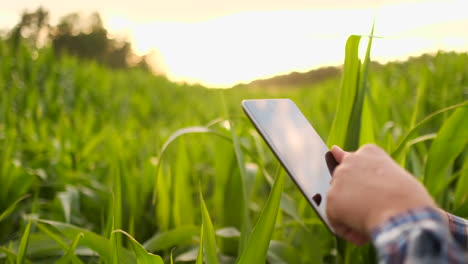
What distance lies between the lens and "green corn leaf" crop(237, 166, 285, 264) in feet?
2.52

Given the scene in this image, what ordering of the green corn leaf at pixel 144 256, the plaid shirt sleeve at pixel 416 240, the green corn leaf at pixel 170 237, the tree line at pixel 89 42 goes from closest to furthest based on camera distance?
1. the plaid shirt sleeve at pixel 416 240
2. the green corn leaf at pixel 144 256
3. the green corn leaf at pixel 170 237
4. the tree line at pixel 89 42

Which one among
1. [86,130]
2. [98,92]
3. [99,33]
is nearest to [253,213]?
[86,130]

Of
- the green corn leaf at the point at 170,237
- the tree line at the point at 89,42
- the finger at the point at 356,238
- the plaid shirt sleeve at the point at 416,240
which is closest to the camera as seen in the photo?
the plaid shirt sleeve at the point at 416,240

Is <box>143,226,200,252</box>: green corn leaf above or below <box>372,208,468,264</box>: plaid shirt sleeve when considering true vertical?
below

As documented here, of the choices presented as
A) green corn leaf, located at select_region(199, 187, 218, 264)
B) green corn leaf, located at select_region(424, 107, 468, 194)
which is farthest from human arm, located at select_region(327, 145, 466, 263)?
green corn leaf, located at select_region(424, 107, 468, 194)

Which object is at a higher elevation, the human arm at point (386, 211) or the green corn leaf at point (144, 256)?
the human arm at point (386, 211)

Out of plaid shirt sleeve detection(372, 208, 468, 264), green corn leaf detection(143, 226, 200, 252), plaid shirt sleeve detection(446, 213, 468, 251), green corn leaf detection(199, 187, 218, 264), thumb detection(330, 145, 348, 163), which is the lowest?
green corn leaf detection(143, 226, 200, 252)

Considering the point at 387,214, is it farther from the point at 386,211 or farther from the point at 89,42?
the point at 89,42

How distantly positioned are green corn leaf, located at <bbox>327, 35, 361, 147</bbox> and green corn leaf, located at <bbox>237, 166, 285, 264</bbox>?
0.77 feet

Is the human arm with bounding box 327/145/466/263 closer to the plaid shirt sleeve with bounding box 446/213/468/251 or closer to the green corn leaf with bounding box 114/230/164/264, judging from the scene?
the plaid shirt sleeve with bounding box 446/213/468/251

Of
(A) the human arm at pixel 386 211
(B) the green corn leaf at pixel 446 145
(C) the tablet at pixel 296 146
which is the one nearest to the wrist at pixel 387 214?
(A) the human arm at pixel 386 211

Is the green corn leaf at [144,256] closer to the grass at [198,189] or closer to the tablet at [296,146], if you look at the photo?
the grass at [198,189]

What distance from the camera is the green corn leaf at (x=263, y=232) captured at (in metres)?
0.77

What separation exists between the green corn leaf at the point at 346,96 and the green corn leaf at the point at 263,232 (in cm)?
23
